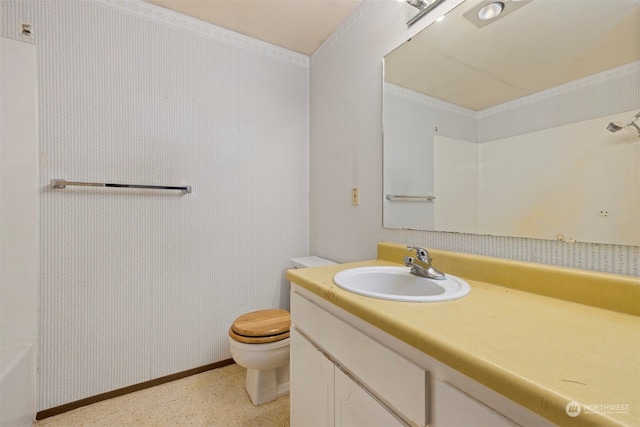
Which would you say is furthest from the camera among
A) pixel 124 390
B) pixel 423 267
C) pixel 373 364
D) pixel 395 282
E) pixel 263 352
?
pixel 124 390

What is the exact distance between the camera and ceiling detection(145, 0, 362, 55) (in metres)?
1.51

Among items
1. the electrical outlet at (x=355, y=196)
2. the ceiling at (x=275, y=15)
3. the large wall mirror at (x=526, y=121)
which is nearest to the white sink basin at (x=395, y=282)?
the large wall mirror at (x=526, y=121)

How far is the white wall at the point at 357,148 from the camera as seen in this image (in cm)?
108

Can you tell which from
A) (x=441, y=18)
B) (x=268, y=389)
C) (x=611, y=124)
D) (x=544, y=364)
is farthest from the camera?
(x=268, y=389)

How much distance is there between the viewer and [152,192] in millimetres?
1528

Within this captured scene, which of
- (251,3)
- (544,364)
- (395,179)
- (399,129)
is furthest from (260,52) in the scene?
(544,364)

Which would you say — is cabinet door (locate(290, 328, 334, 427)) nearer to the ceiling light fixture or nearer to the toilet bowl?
the toilet bowl

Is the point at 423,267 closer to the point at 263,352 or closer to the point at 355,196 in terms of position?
the point at 355,196

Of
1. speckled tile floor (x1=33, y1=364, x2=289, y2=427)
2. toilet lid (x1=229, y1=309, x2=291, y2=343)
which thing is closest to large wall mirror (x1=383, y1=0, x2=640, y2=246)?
toilet lid (x1=229, y1=309, x2=291, y2=343)

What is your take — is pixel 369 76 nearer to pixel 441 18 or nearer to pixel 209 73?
pixel 441 18

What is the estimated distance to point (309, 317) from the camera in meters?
0.95

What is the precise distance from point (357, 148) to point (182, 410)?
1.66 meters

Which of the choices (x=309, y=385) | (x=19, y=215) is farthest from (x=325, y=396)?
(x=19, y=215)

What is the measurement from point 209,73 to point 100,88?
22.7 inches
